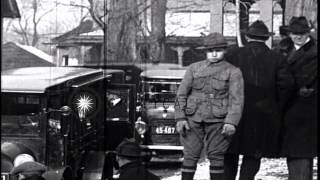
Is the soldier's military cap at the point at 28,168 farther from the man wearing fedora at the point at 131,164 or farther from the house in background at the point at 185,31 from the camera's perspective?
the house in background at the point at 185,31

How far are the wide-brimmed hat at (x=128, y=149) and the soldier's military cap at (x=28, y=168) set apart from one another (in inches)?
27.7

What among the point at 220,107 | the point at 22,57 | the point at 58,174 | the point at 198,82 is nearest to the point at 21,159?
Result: the point at 58,174

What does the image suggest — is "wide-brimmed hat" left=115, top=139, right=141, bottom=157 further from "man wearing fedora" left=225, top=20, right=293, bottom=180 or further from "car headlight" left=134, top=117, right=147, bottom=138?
"man wearing fedora" left=225, top=20, right=293, bottom=180

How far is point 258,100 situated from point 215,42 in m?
0.60

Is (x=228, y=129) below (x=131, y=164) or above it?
above

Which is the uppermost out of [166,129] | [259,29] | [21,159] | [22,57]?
[259,29]

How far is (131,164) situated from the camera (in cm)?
674

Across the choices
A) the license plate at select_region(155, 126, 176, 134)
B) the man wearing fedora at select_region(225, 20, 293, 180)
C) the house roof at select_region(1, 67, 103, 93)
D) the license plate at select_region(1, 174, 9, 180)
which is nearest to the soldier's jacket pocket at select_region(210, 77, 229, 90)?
the man wearing fedora at select_region(225, 20, 293, 180)

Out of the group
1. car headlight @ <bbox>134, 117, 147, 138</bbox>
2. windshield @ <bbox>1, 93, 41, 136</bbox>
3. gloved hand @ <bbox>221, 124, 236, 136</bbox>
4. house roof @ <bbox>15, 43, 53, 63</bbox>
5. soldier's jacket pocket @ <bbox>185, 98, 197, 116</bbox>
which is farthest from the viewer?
house roof @ <bbox>15, 43, 53, 63</bbox>

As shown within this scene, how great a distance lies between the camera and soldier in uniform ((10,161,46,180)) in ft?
21.0

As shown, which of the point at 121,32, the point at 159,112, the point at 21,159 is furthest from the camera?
the point at 121,32

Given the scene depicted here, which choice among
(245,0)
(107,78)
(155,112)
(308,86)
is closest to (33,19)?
(107,78)

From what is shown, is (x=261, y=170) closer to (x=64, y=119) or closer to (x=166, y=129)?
(x=166, y=129)

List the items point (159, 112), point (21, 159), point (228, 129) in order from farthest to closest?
point (159, 112) < point (21, 159) < point (228, 129)
